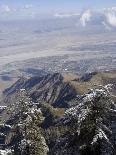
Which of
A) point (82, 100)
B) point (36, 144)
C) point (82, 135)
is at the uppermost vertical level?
point (82, 100)

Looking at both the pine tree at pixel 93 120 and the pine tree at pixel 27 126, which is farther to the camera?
the pine tree at pixel 27 126

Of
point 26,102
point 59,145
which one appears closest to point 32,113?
point 26,102

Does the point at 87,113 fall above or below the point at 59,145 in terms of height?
above

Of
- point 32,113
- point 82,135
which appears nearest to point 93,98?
point 82,135

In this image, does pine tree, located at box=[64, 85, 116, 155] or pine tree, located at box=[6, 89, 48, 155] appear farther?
pine tree, located at box=[6, 89, 48, 155]

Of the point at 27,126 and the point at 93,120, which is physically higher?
the point at 93,120

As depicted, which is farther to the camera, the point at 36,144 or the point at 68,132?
the point at 36,144

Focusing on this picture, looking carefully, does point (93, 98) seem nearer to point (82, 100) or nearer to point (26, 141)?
point (82, 100)

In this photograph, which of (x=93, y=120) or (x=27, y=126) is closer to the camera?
(x=93, y=120)

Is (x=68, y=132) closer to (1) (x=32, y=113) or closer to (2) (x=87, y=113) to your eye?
(2) (x=87, y=113)
